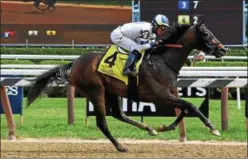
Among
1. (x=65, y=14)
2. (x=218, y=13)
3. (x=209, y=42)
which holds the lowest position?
(x=65, y=14)

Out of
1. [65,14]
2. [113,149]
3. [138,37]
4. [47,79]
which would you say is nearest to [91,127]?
[47,79]

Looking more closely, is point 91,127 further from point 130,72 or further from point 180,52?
point 180,52

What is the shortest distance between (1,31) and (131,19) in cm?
487

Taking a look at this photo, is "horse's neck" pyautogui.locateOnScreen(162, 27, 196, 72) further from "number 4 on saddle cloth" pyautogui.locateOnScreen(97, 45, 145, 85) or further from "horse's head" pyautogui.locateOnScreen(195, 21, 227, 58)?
"number 4 on saddle cloth" pyautogui.locateOnScreen(97, 45, 145, 85)

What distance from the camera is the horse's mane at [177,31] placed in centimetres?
732

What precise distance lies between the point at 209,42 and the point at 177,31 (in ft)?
1.37

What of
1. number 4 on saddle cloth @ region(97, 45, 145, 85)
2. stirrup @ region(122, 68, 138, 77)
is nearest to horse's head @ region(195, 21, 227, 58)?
number 4 on saddle cloth @ region(97, 45, 145, 85)

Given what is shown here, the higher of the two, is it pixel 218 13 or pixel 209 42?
pixel 209 42

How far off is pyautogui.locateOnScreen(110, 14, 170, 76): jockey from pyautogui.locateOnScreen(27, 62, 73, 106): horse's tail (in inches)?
30.4

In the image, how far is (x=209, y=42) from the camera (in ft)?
23.5

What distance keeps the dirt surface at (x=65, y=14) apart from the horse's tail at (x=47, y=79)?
15876 mm

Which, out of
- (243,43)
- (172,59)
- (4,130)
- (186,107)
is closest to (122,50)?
(172,59)

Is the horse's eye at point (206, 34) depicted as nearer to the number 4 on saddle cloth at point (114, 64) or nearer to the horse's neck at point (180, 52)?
the horse's neck at point (180, 52)

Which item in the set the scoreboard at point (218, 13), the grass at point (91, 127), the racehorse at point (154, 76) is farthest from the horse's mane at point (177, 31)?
the scoreboard at point (218, 13)
